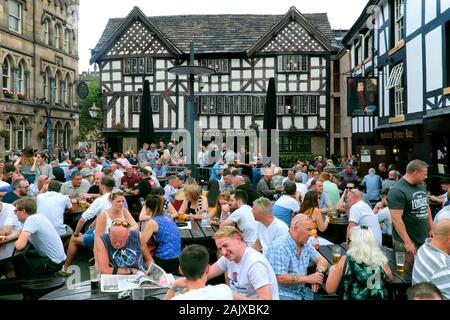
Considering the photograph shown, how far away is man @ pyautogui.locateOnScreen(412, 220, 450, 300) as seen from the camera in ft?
12.6

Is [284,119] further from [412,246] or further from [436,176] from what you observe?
[412,246]

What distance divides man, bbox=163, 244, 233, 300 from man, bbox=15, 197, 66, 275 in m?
3.06

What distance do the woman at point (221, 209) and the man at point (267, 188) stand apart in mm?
2585

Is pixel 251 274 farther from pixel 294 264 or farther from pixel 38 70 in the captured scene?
pixel 38 70

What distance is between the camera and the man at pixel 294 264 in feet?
13.7

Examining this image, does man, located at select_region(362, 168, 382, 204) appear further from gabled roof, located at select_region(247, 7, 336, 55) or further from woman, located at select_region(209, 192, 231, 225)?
gabled roof, located at select_region(247, 7, 336, 55)

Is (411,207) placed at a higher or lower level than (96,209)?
higher

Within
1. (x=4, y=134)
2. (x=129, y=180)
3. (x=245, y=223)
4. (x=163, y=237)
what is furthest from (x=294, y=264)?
(x=4, y=134)

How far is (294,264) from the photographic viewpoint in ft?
14.0

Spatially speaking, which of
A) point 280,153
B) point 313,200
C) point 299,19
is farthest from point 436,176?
point 299,19

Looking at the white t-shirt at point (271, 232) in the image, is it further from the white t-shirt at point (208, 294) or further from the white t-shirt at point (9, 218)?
the white t-shirt at point (9, 218)

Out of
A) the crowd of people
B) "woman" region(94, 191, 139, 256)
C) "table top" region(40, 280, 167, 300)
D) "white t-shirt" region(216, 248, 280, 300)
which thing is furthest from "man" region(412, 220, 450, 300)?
"woman" region(94, 191, 139, 256)

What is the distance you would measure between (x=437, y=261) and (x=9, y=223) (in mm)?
5358
